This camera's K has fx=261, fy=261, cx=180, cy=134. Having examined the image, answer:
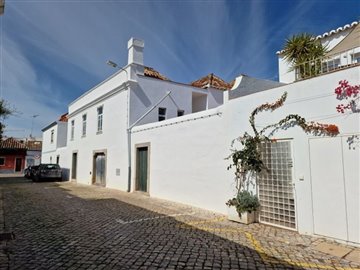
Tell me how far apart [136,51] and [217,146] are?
828 cm

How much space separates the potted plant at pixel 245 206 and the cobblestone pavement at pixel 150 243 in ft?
0.90

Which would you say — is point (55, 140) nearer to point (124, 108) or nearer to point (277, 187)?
point (124, 108)

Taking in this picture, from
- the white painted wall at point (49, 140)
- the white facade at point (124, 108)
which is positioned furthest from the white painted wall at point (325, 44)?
the white painted wall at point (49, 140)

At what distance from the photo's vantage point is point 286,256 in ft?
14.6

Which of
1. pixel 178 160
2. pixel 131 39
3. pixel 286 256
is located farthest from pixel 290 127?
pixel 131 39

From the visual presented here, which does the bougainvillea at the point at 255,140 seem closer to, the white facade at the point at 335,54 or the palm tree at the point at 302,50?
the white facade at the point at 335,54

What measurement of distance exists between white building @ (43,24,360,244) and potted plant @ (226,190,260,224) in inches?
8.7

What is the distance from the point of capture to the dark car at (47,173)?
20.6 m

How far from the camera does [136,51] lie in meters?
14.0

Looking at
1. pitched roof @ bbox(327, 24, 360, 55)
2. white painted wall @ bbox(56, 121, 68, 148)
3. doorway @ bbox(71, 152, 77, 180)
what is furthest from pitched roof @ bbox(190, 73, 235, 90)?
white painted wall @ bbox(56, 121, 68, 148)

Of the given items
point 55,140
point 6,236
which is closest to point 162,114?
point 6,236

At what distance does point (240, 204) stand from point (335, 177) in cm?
234

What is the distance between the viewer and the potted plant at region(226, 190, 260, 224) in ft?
21.6

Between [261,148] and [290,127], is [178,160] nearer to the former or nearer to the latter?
[261,148]
